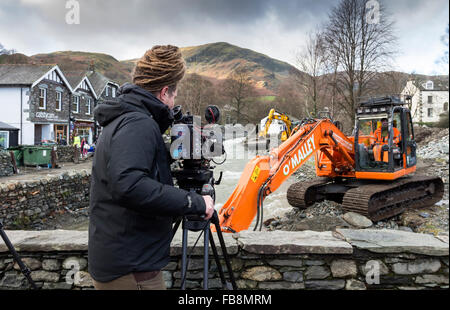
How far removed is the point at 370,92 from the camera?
17.8 m

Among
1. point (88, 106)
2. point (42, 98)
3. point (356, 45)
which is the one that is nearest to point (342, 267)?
point (356, 45)

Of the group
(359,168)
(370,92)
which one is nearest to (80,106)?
(370,92)

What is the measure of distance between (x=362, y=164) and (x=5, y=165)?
1412 centimetres

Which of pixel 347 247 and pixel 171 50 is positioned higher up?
pixel 171 50

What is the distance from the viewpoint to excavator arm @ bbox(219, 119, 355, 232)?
419 centimetres

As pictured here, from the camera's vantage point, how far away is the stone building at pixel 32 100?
2186 centimetres

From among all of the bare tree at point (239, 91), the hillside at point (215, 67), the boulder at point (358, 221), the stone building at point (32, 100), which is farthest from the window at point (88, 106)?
the boulder at point (358, 221)

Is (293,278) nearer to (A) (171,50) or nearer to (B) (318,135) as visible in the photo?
(A) (171,50)

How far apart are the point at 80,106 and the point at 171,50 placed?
30679mm

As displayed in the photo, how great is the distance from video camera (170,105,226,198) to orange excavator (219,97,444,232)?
2.67m

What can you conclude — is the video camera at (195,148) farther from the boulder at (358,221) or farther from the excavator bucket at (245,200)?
the boulder at (358,221)

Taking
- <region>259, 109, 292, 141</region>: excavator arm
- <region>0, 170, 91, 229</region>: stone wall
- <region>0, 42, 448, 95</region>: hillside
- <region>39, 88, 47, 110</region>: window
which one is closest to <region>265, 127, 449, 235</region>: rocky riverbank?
<region>259, 109, 292, 141</region>: excavator arm

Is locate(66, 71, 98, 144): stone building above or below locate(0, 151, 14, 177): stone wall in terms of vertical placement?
above

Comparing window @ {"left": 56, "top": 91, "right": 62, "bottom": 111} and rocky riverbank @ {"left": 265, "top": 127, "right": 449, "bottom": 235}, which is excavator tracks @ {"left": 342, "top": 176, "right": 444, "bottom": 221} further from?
window @ {"left": 56, "top": 91, "right": 62, "bottom": 111}
